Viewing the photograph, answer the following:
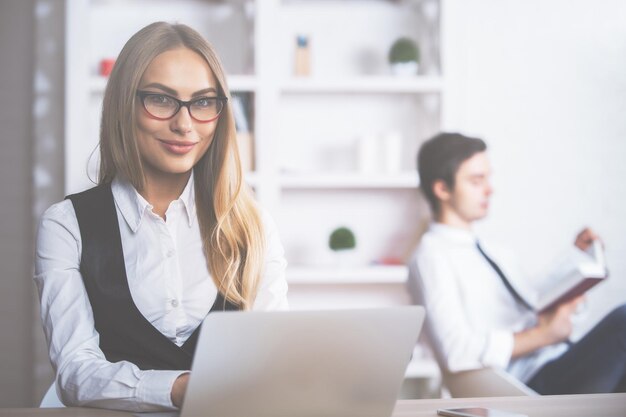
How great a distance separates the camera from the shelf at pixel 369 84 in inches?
107

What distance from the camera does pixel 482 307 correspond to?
2037mm

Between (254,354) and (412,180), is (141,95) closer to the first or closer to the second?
(254,354)

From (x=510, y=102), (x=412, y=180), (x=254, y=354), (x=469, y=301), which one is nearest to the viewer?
(x=254, y=354)

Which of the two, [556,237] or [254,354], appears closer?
[254,354]

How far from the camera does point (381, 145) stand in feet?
9.11

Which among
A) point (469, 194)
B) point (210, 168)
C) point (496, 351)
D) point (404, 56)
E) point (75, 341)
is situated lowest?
point (496, 351)

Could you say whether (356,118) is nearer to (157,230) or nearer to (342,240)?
(342,240)

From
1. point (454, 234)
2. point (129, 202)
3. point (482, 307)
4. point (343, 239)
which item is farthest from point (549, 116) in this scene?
point (129, 202)

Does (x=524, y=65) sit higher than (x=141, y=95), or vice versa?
(x=524, y=65)

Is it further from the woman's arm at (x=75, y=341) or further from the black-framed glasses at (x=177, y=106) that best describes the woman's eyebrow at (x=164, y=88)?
the woman's arm at (x=75, y=341)

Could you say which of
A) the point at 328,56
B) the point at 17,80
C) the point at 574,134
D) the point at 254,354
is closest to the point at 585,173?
the point at 574,134

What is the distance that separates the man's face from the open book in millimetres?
344

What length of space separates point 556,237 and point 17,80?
7.21 feet

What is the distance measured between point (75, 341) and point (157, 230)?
9.2 inches
